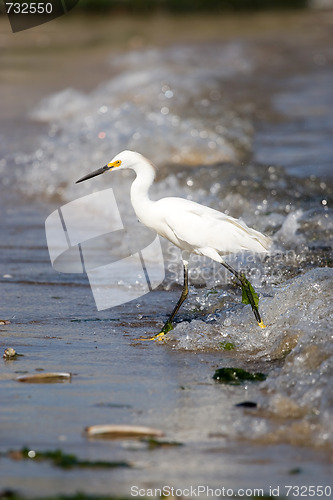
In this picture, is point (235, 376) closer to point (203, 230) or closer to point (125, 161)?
point (203, 230)

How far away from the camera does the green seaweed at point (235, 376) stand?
3.96 meters

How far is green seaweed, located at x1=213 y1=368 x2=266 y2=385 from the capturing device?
13.0ft

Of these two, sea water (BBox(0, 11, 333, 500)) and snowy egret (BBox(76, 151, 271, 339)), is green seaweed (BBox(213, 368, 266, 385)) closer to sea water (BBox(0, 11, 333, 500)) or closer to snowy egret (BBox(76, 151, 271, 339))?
sea water (BBox(0, 11, 333, 500))

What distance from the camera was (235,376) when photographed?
399cm

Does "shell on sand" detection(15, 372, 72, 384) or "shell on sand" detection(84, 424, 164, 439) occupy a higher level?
"shell on sand" detection(84, 424, 164, 439)

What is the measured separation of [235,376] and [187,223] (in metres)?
1.10

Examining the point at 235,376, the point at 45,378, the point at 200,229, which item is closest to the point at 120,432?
the point at 45,378

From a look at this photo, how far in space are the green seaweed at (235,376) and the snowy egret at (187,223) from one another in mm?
752

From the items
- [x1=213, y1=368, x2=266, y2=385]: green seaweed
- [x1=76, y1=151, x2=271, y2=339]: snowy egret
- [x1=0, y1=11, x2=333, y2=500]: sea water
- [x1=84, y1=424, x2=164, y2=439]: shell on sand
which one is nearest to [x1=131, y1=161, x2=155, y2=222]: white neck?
[x1=76, y1=151, x2=271, y2=339]: snowy egret

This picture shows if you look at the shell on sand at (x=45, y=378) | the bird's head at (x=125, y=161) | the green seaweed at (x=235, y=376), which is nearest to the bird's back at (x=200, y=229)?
the bird's head at (x=125, y=161)

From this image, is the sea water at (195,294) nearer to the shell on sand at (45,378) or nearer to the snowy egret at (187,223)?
the shell on sand at (45,378)

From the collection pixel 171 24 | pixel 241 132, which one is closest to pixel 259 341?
pixel 241 132

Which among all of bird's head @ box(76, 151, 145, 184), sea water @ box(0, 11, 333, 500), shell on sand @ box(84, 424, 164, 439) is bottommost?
sea water @ box(0, 11, 333, 500)

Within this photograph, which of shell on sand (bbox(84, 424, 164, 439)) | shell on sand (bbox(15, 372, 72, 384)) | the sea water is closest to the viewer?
shell on sand (bbox(84, 424, 164, 439))
